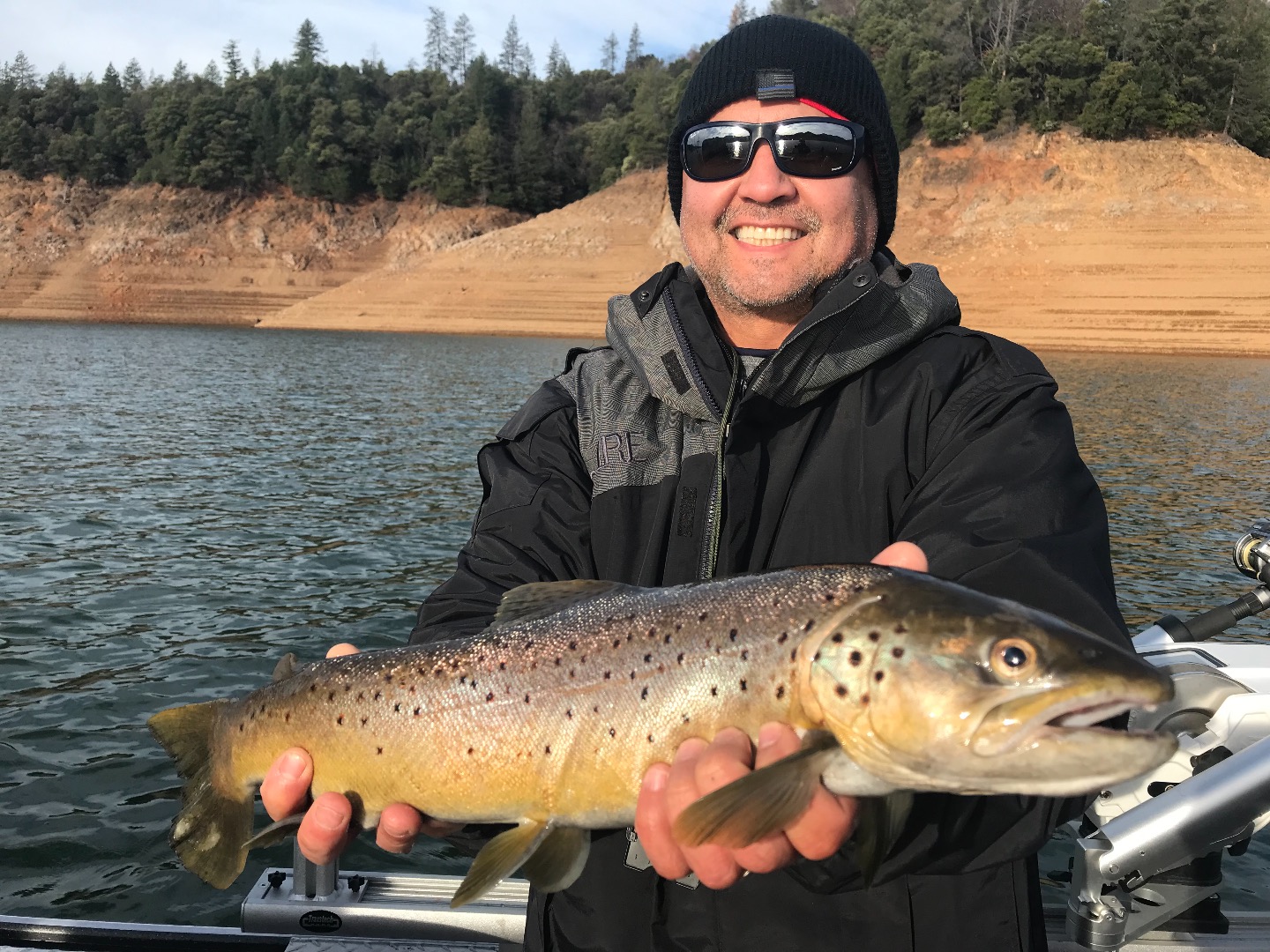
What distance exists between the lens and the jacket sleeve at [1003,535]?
8.36 ft

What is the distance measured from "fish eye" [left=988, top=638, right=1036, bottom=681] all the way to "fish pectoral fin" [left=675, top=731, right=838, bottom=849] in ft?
1.52

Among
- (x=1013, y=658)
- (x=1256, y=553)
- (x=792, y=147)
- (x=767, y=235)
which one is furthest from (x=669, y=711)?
(x=1256, y=553)

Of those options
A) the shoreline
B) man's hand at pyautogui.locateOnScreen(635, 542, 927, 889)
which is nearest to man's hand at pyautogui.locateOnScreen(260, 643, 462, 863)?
man's hand at pyautogui.locateOnScreen(635, 542, 927, 889)

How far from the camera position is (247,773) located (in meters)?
3.37

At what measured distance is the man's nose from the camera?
376cm

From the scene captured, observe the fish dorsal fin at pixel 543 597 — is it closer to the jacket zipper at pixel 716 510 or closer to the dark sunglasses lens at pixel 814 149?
the jacket zipper at pixel 716 510

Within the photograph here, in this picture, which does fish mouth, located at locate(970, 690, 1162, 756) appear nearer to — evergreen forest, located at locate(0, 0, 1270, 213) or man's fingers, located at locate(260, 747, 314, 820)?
man's fingers, located at locate(260, 747, 314, 820)

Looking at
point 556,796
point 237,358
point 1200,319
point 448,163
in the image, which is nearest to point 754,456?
point 556,796

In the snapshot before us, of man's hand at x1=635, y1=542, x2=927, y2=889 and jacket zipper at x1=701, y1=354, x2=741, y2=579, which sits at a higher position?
jacket zipper at x1=701, y1=354, x2=741, y2=579

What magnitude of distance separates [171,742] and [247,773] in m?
0.37

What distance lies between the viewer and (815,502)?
11.1 feet

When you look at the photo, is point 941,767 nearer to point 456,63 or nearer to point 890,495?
point 890,495

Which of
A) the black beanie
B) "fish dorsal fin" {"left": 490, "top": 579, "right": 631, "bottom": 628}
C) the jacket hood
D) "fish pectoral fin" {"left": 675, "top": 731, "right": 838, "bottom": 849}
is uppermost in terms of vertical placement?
the black beanie

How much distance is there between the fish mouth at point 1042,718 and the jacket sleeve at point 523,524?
1685mm
